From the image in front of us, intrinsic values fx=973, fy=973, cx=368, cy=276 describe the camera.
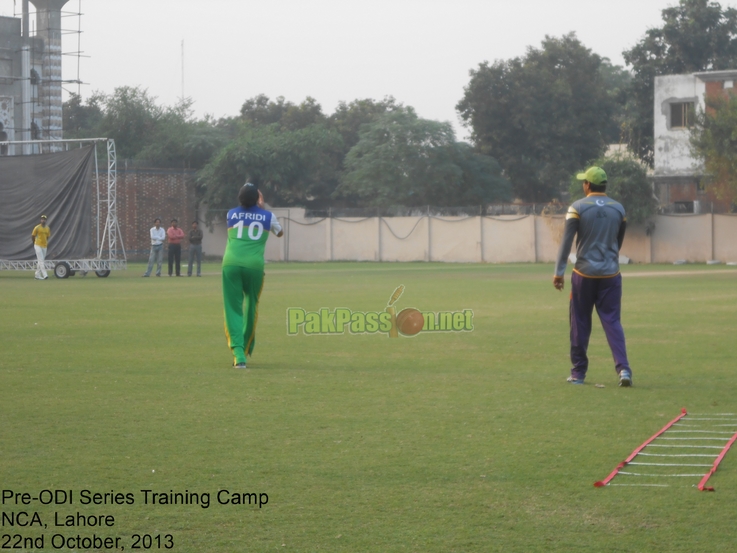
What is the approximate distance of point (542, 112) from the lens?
61.9 metres

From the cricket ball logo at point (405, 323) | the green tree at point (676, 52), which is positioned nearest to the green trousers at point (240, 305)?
the cricket ball logo at point (405, 323)

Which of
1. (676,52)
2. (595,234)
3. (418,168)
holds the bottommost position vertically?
(595,234)

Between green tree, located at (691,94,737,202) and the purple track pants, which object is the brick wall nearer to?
green tree, located at (691,94,737,202)

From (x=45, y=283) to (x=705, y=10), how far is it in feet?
149

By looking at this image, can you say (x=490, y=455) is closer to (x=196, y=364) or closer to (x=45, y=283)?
(x=196, y=364)

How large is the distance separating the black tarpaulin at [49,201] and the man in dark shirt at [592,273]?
25.1 m

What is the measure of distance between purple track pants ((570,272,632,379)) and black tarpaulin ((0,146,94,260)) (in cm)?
2514

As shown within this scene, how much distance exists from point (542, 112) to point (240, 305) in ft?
178

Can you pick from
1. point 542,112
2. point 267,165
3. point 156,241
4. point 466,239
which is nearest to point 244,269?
point 156,241

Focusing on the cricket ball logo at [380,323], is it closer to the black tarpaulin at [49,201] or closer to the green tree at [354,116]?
the black tarpaulin at [49,201]

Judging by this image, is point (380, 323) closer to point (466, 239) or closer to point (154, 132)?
point (466, 239)

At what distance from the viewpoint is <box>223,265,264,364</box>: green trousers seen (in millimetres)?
10266

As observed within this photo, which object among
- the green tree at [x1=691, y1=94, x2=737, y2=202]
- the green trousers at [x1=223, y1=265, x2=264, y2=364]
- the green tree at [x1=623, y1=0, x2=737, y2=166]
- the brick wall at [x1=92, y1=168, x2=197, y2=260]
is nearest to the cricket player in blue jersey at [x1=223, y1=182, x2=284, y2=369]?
the green trousers at [x1=223, y1=265, x2=264, y2=364]

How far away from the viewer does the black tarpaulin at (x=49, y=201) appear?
3200 cm
